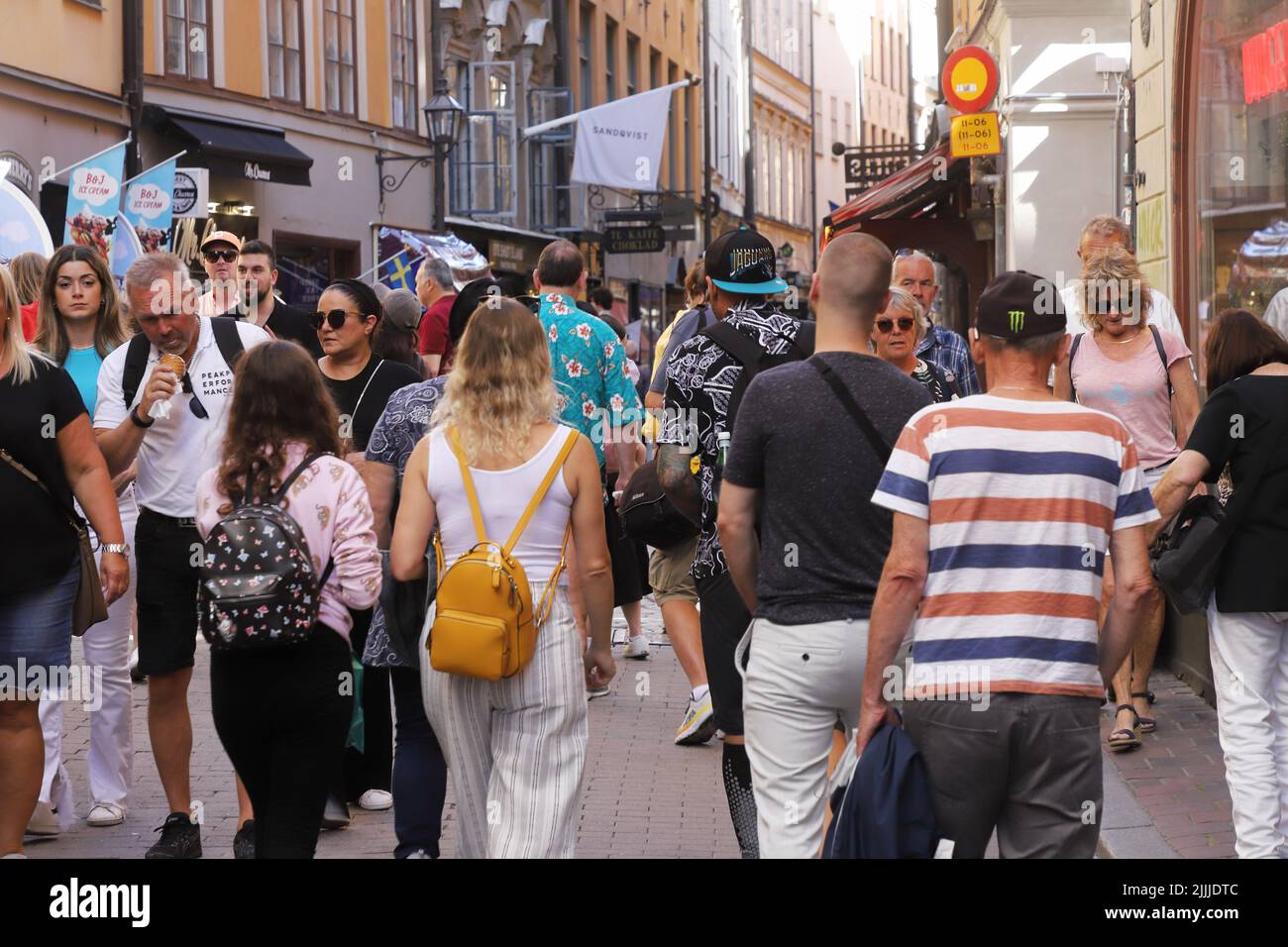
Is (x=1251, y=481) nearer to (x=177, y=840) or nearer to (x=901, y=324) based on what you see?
(x=901, y=324)

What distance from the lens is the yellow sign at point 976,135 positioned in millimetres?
14938

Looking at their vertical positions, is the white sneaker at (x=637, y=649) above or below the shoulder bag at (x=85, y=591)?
below

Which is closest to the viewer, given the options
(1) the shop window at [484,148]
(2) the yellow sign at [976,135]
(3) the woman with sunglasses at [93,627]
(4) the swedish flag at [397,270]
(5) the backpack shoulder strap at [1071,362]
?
(3) the woman with sunglasses at [93,627]

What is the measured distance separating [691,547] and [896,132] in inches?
3029

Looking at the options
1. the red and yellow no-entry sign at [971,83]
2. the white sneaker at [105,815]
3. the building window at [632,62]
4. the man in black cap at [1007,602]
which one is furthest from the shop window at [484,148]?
the man in black cap at [1007,602]

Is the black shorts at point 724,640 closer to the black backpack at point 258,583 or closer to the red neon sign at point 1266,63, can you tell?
the black backpack at point 258,583

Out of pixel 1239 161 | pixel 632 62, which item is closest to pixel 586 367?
pixel 1239 161

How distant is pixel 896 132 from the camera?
8281 centimetres

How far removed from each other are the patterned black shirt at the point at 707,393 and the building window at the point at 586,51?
31.8m

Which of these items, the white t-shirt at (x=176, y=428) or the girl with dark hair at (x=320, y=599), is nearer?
the girl with dark hair at (x=320, y=599)

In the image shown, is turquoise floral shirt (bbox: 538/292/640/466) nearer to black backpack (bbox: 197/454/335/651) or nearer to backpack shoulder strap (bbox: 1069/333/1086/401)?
backpack shoulder strap (bbox: 1069/333/1086/401)

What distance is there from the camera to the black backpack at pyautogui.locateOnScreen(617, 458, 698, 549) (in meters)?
7.52

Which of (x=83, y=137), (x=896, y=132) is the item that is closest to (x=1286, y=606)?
(x=83, y=137)

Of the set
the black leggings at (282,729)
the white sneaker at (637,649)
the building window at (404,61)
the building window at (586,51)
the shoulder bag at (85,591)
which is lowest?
the white sneaker at (637,649)
